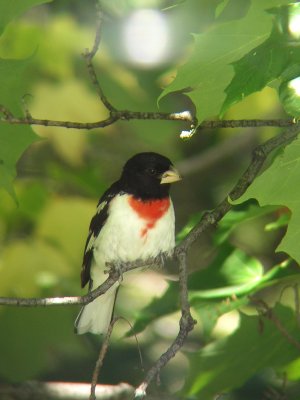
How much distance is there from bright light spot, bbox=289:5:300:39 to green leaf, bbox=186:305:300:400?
4.36ft

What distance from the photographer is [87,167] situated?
545 centimetres

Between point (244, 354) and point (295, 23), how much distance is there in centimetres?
148

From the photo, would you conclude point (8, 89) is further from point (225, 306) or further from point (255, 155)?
point (225, 306)

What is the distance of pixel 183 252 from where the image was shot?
9.78 feet

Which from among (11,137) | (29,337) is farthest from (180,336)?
(29,337)

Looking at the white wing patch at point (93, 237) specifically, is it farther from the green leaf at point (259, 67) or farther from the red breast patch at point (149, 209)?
the green leaf at point (259, 67)

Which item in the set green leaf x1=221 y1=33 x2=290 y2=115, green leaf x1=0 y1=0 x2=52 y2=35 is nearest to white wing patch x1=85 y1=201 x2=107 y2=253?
green leaf x1=0 y1=0 x2=52 y2=35

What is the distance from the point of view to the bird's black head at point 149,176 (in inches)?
152

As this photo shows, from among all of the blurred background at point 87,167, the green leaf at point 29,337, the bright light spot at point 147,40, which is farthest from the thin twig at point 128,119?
the bright light spot at point 147,40

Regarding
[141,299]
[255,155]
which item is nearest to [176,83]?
[255,155]

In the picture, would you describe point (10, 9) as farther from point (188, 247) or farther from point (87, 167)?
point (87, 167)

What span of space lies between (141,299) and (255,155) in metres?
2.38

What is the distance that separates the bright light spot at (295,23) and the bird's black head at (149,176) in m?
1.53

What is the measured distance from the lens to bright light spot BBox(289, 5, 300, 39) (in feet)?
7.66
